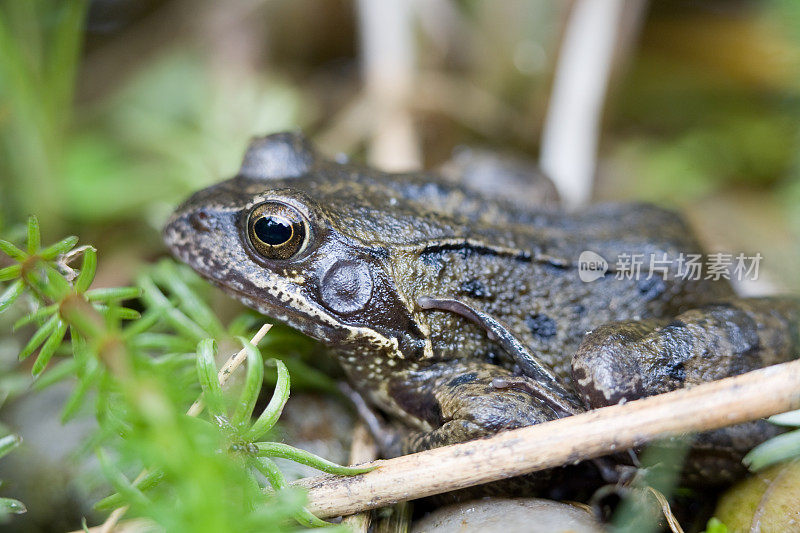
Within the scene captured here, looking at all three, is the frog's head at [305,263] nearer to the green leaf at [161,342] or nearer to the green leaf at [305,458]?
the green leaf at [161,342]

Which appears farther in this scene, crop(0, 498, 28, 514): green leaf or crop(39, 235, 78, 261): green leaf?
crop(39, 235, 78, 261): green leaf

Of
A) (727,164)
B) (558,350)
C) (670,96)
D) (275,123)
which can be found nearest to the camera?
(558,350)

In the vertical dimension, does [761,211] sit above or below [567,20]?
below

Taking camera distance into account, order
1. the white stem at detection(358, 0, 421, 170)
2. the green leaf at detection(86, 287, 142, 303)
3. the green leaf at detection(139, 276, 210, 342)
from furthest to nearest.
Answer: the white stem at detection(358, 0, 421, 170), the green leaf at detection(139, 276, 210, 342), the green leaf at detection(86, 287, 142, 303)

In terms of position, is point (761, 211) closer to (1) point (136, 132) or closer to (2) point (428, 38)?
(2) point (428, 38)

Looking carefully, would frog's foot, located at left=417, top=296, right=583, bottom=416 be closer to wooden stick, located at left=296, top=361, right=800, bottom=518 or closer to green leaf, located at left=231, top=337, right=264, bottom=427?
wooden stick, located at left=296, top=361, right=800, bottom=518

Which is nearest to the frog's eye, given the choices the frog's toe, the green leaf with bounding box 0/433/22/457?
the green leaf with bounding box 0/433/22/457

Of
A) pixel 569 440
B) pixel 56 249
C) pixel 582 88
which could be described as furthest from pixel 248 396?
pixel 582 88

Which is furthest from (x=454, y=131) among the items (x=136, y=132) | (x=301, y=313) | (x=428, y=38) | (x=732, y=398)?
(x=732, y=398)

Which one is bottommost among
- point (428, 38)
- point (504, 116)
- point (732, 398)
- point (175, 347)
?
point (175, 347)
